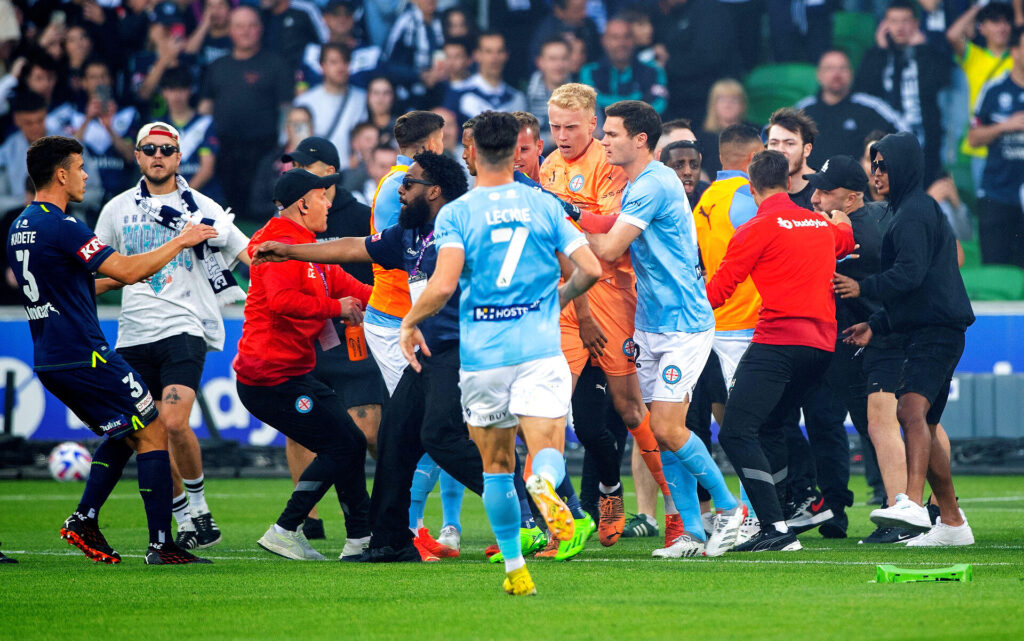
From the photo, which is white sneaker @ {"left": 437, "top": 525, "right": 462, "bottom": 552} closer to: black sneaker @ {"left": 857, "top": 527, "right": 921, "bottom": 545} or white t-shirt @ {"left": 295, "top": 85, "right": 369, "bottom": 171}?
black sneaker @ {"left": 857, "top": 527, "right": 921, "bottom": 545}

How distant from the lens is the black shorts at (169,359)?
366 inches

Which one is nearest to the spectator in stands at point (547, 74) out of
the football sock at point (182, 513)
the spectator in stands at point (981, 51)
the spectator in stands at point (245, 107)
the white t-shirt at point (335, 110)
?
the white t-shirt at point (335, 110)

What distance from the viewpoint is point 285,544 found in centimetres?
812

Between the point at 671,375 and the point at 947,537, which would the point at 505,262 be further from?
the point at 947,537

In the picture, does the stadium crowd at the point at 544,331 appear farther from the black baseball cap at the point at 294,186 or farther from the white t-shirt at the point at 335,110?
the white t-shirt at the point at 335,110

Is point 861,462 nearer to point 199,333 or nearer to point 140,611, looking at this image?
point 199,333

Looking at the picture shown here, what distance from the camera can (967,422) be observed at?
15195 mm

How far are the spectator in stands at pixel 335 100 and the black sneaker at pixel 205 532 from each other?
9476 millimetres

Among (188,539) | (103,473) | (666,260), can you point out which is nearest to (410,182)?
(666,260)

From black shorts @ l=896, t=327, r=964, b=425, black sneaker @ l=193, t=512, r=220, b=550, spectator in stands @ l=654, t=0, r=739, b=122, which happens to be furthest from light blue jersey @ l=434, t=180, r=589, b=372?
spectator in stands @ l=654, t=0, r=739, b=122

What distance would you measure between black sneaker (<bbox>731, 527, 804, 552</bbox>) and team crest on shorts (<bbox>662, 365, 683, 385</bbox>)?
3.60 feet

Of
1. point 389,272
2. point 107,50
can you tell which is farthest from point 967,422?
point 107,50

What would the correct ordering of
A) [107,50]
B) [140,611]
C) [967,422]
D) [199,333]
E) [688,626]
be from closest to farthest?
[688,626] → [140,611] → [199,333] → [967,422] → [107,50]

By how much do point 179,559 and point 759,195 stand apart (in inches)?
162
